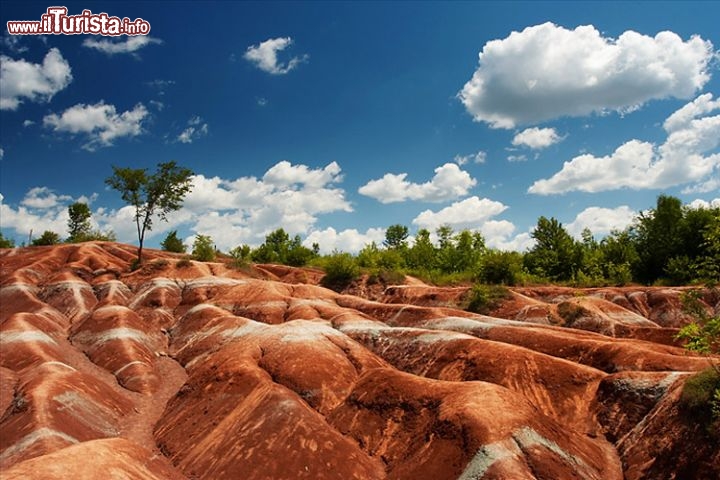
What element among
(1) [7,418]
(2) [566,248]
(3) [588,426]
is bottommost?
(3) [588,426]

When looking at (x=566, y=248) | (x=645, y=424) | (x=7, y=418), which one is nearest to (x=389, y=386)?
(x=645, y=424)

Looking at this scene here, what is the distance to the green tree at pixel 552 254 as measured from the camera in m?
69.1

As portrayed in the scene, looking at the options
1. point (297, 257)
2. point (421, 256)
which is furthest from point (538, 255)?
point (297, 257)

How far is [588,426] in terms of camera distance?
764 inches

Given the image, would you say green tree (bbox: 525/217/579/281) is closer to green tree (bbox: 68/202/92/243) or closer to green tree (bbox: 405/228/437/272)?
green tree (bbox: 405/228/437/272)

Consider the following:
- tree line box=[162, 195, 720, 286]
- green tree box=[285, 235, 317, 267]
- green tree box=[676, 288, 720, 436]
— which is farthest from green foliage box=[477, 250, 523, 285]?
green tree box=[676, 288, 720, 436]

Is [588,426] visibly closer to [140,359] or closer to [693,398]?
[693,398]

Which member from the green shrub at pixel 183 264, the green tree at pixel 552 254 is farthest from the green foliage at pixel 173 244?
the green tree at pixel 552 254

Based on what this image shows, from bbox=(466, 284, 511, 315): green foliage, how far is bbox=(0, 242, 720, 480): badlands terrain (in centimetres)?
362

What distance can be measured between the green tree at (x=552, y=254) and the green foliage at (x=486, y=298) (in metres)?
26.4

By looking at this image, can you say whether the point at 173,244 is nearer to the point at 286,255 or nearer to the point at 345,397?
the point at 286,255

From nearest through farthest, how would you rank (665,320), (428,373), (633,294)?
(428,373), (665,320), (633,294)

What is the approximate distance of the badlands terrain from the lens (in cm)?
1577

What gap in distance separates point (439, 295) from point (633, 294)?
19.6m
